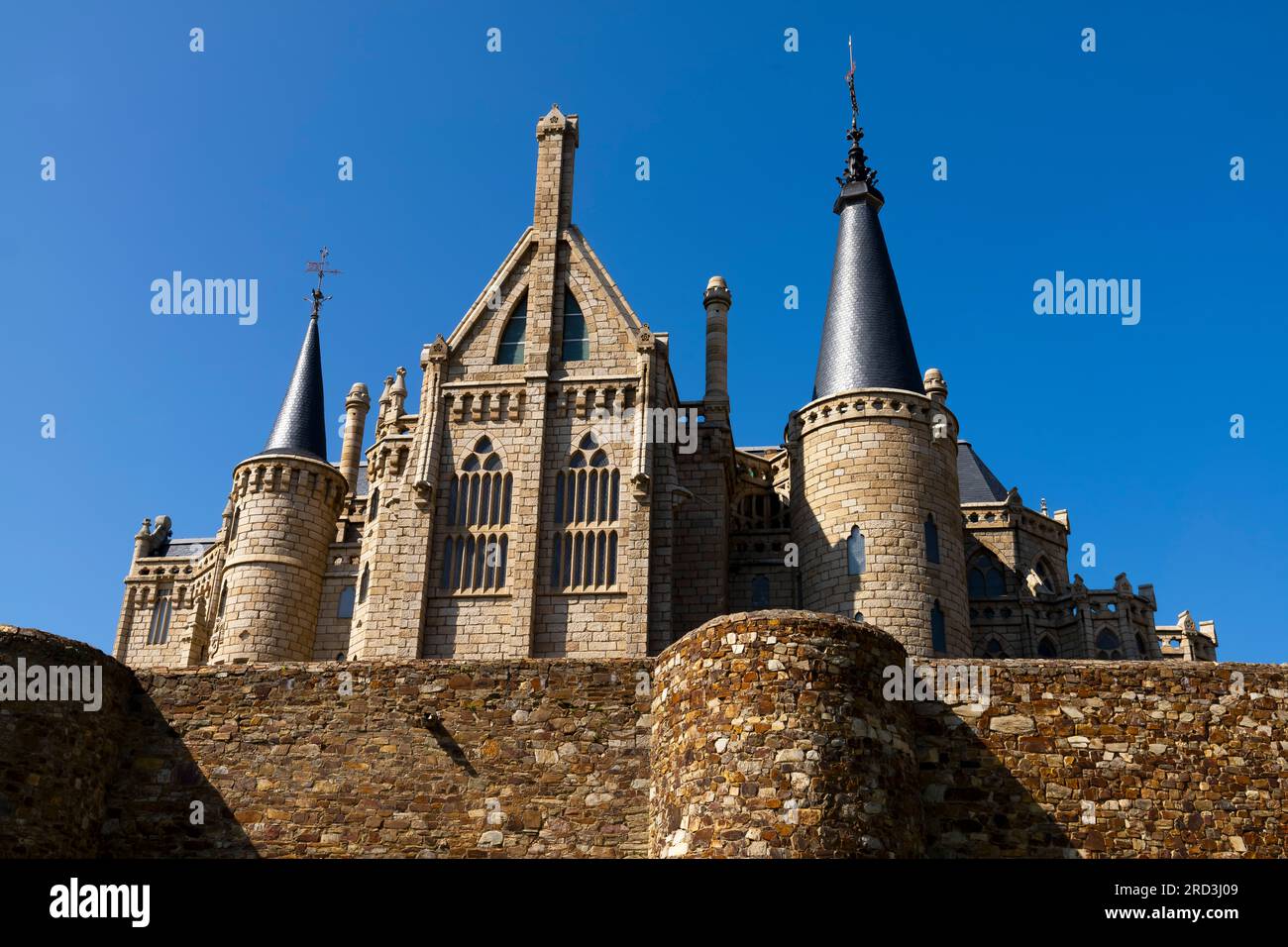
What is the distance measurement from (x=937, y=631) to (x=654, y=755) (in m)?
20.6

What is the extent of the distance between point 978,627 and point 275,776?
1278 inches

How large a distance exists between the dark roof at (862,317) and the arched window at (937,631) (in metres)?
6.95

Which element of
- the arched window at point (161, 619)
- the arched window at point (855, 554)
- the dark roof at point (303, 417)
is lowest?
the arched window at point (855, 554)

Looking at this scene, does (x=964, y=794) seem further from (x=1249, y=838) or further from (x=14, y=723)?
(x=14, y=723)

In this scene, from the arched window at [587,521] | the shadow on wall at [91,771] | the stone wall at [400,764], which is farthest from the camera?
the arched window at [587,521]

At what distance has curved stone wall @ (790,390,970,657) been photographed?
36.8 metres

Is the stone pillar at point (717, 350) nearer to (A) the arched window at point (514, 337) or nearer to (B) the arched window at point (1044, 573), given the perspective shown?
(A) the arched window at point (514, 337)

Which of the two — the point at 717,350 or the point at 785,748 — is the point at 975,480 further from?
the point at 785,748

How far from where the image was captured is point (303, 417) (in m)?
46.8

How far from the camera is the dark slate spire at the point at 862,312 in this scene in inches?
1599

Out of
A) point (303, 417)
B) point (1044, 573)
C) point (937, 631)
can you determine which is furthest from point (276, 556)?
point (1044, 573)

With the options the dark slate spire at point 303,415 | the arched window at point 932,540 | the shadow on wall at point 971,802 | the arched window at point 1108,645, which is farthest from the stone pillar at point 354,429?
the shadow on wall at point 971,802
